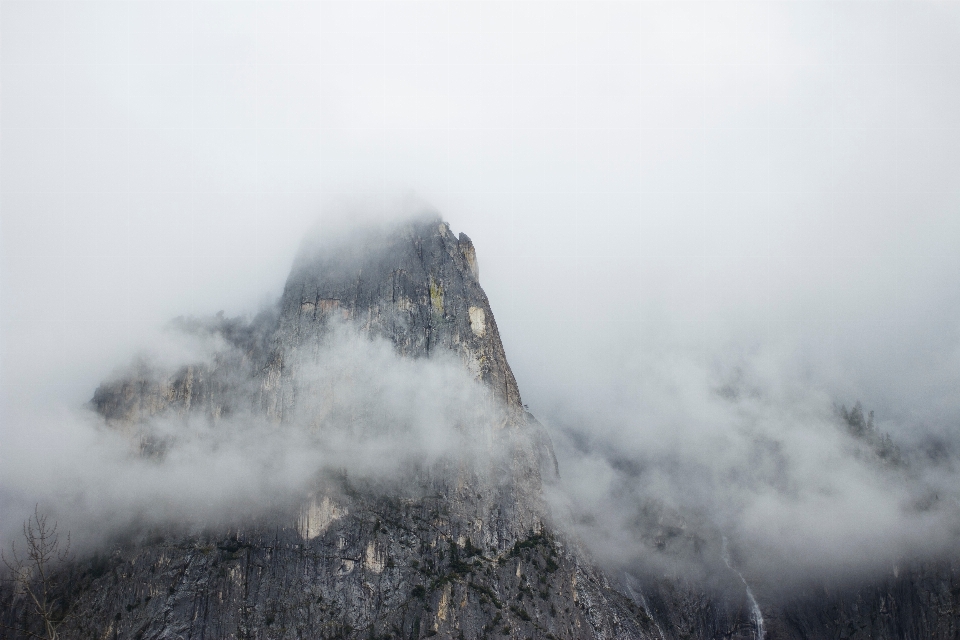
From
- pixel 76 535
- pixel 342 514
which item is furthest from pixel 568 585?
pixel 76 535

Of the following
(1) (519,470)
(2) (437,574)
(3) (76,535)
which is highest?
(1) (519,470)

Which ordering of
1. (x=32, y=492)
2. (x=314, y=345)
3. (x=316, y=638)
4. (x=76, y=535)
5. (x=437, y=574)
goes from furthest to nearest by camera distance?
(x=314, y=345) → (x=32, y=492) → (x=76, y=535) → (x=437, y=574) → (x=316, y=638)

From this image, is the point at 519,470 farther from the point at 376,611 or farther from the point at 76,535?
the point at 76,535

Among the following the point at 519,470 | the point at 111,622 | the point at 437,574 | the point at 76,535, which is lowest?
the point at 111,622

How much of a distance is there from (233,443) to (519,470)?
7570 centimetres

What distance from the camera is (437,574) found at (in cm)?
16175

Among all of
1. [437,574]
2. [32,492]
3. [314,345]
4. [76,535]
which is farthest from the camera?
[314,345]

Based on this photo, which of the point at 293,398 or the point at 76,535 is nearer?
the point at 76,535

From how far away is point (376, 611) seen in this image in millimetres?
155875

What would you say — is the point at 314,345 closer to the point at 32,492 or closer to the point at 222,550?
the point at 222,550

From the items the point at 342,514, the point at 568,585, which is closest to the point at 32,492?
the point at 342,514

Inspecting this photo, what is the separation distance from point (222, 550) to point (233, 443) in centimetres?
3067

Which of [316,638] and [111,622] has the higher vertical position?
[316,638]

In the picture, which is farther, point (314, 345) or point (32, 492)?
point (314, 345)
